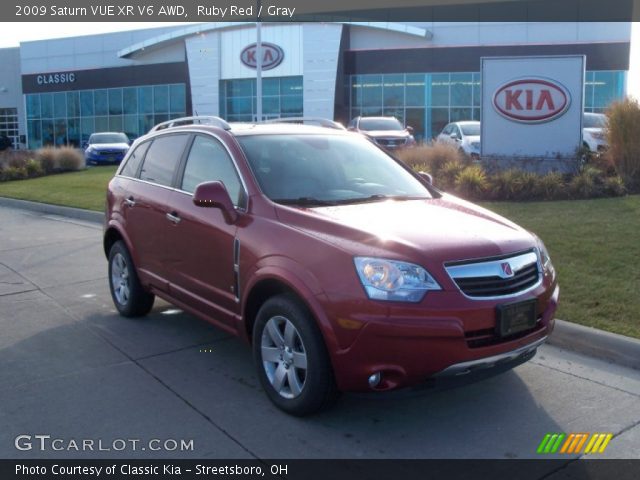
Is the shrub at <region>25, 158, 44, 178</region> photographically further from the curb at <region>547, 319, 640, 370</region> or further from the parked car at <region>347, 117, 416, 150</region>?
the curb at <region>547, 319, 640, 370</region>

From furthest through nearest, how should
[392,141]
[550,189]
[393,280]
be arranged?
[392,141]
[550,189]
[393,280]

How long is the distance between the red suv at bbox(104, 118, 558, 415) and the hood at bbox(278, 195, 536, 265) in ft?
0.03

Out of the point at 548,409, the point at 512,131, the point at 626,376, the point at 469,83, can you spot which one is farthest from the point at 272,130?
the point at 469,83

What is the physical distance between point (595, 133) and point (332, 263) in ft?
46.8

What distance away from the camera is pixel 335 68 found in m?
41.0

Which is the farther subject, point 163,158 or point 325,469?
point 163,158

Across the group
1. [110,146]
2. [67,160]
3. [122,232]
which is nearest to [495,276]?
[122,232]

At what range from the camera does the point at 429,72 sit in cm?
4000

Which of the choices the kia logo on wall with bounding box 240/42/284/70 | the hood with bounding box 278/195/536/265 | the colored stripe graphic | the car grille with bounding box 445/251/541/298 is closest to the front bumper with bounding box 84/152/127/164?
the kia logo on wall with bounding box 240/42/284/70

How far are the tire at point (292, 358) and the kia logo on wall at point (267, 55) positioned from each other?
3895cm

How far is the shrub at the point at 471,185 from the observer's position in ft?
40.9

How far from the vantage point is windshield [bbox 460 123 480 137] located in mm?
21781

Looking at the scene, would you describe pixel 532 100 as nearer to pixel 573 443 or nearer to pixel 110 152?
pixel 573 443

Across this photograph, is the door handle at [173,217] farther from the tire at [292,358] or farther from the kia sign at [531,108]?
the kia sign at [531,108]
